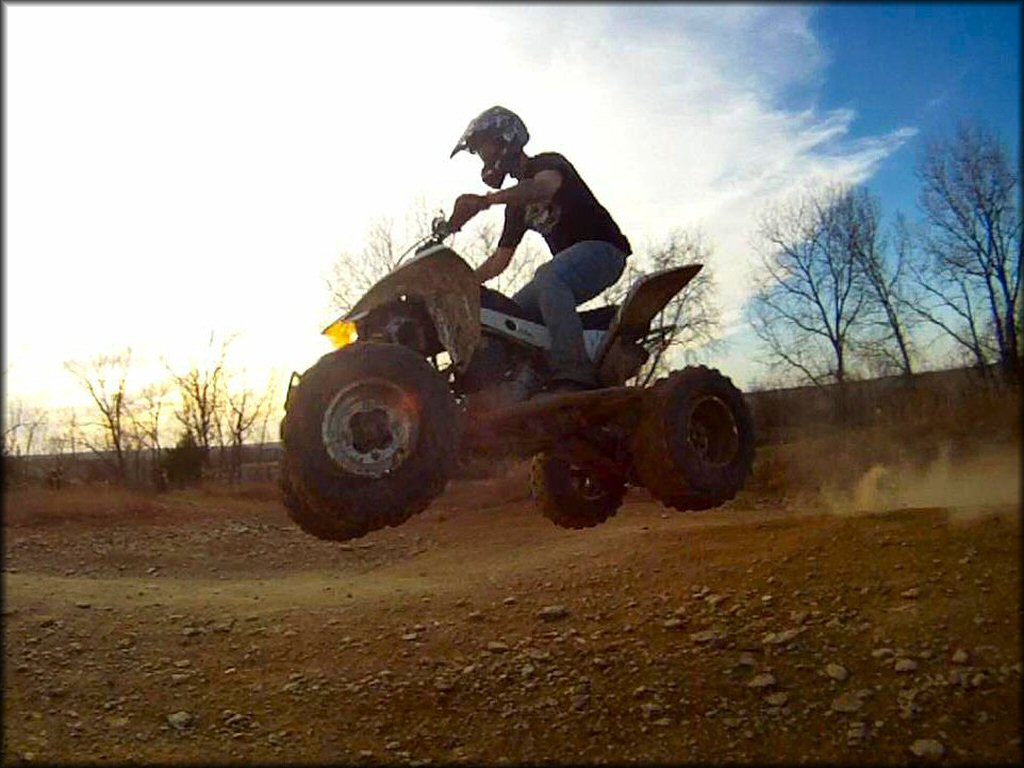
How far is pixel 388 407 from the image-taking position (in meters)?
3.62

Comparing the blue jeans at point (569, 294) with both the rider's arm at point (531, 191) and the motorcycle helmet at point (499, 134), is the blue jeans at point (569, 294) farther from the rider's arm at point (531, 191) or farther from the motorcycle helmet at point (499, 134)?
the motorcycle helmet at point (499, 134)

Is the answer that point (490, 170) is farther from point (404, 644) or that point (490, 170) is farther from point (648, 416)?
point (404, 644)

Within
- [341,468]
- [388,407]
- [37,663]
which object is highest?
[388,407]

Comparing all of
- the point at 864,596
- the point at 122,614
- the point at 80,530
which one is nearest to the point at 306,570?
the point at 80,530

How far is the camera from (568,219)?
4.70m

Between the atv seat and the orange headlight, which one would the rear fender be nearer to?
the atv seat

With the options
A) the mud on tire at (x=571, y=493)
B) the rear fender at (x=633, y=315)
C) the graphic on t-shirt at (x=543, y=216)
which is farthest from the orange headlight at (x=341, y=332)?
the mud on tire at (x=571, y=493)

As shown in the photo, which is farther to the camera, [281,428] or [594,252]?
[594,252]

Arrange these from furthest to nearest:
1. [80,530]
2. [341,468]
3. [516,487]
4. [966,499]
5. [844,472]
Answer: [516,487] < [80,530] < [844,472] < [341,468] < [966,499]

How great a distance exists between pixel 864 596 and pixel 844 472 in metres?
1.06

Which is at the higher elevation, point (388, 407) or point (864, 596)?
point (388, 407)

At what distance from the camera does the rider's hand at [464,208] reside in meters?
4.29

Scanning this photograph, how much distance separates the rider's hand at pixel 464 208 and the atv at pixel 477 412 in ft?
0.17

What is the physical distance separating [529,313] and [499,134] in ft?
3.35
